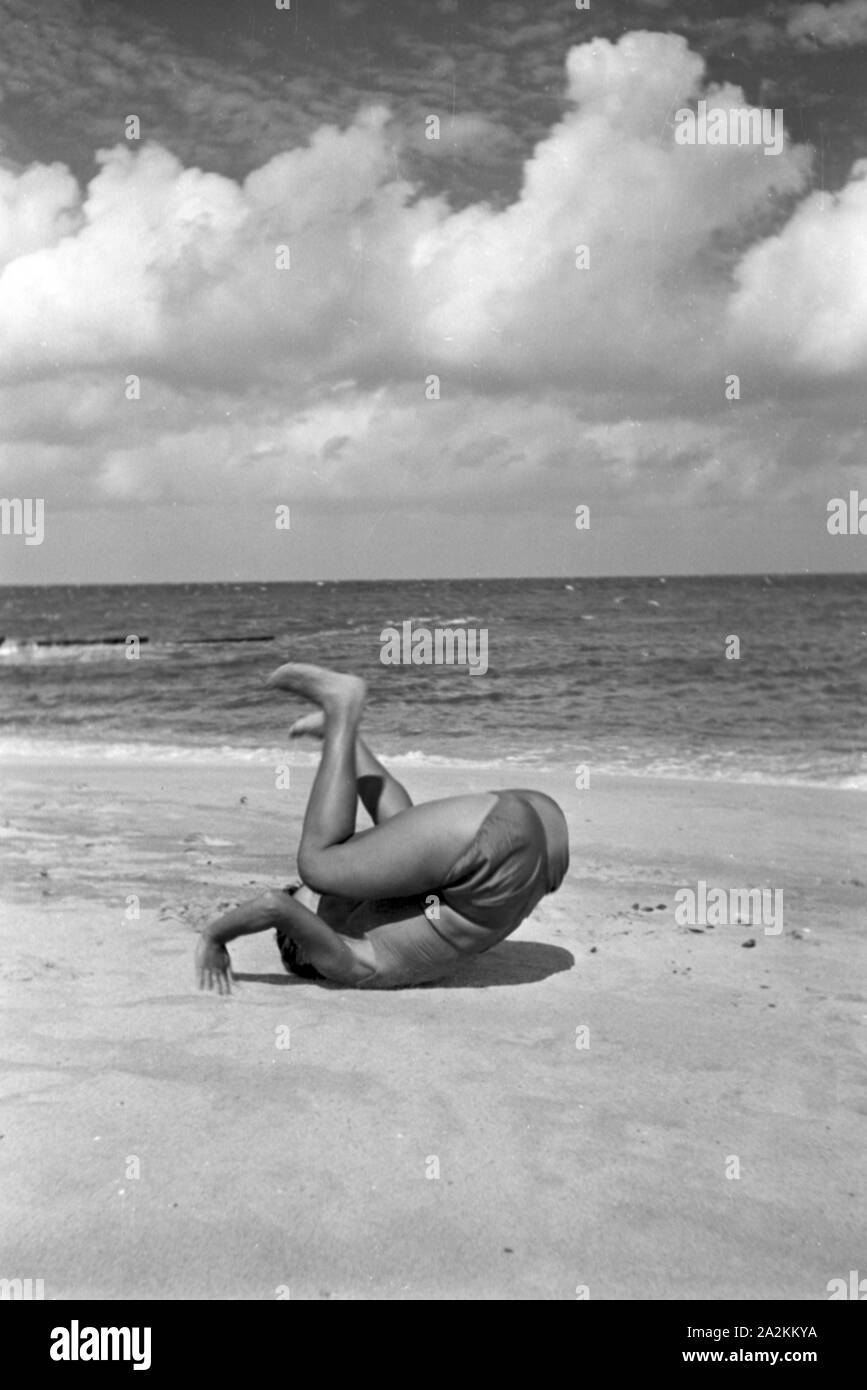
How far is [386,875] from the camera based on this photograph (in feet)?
14.7

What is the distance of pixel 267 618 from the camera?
204 feet

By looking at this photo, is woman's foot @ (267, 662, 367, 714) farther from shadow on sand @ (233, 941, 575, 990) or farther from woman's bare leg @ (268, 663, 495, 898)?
shadow on sand @ (233, 941, 575, 990)

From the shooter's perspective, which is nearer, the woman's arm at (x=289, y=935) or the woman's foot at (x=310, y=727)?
the woman's arm at (x=289, y=935)

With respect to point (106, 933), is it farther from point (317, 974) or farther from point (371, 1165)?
point (371, 1165)

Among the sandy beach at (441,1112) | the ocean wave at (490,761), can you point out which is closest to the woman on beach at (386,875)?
the sandy beach at (441,1112)

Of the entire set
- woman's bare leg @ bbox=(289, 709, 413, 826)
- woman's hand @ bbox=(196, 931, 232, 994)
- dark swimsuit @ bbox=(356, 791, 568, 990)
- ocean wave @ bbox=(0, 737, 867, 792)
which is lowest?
ocean wave @ bbox=(0, 737, 867, 792)

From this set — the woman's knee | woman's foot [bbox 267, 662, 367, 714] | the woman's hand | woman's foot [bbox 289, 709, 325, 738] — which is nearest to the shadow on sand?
the woman's hand

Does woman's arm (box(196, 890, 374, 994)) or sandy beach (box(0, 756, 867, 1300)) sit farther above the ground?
woman's arm (box(196, 890, 374, 994))

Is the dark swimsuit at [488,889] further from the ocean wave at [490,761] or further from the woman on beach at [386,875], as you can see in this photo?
the ocean wave at [490,761]

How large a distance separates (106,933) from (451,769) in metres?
8.59

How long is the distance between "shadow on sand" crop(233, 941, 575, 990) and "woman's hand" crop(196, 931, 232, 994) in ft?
0.58

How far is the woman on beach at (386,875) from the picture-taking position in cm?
445

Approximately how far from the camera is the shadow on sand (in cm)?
498

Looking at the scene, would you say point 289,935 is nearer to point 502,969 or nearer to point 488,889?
point 488,889
